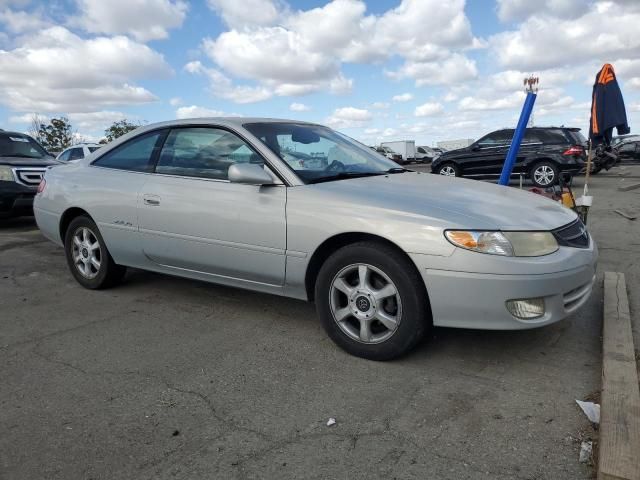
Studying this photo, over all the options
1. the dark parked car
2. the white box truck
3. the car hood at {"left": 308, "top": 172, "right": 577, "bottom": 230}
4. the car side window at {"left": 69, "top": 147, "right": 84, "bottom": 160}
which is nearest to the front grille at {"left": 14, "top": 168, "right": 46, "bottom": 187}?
the car side window at {"left": 69, "top": 147, "right": 84, "bottom": 160}

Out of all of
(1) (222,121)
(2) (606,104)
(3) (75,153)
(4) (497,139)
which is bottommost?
(3) (75,153)

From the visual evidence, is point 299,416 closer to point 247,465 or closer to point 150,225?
point 247,465

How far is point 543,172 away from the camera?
13812 millimetres

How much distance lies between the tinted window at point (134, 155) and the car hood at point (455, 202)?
5.44 feet

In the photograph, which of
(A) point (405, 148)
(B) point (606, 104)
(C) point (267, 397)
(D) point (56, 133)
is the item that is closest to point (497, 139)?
(B) point (606, 104)

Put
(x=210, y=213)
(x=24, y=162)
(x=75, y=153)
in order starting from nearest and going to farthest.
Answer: (x=210, y=213) → (x=24, y=162) → (x=75, y=153)

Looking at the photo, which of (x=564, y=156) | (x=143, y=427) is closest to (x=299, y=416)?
(x=143, y=427)

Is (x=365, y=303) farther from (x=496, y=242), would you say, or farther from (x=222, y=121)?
(x=222, y=121)

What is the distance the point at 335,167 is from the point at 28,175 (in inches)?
257

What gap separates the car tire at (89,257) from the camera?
4.66m

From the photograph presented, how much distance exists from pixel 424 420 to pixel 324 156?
2.12m

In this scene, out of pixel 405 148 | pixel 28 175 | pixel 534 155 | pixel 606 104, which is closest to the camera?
pixel 606 104

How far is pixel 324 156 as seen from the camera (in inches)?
158

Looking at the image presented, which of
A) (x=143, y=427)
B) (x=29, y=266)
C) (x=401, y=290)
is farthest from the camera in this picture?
(x=29, y=266)
